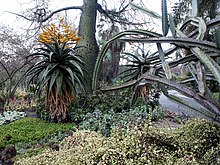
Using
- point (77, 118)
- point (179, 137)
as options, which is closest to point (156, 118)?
point (77, 118)

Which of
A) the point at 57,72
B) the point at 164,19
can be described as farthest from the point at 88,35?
the point at 164,19

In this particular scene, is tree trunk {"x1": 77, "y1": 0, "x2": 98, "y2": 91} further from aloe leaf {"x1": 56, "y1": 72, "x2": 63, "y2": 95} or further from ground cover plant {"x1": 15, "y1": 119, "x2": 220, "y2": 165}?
ground cover plant {"x1": 15, "y1": 119, "x2": 220, "y2": 165}

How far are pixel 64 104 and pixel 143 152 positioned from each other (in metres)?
3.13

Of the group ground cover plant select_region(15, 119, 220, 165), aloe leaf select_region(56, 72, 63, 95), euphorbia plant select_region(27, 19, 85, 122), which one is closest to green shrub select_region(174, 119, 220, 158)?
ground cover plant select_region(15, 119, 220, 165)

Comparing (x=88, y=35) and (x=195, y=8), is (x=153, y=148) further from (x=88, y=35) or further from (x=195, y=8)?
(x=88, y=35)

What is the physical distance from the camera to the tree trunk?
682cm

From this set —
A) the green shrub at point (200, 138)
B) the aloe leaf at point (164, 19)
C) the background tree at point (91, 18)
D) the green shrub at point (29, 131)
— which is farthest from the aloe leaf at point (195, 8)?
the background tree at point (91, 18)

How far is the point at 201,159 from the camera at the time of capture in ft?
4.53

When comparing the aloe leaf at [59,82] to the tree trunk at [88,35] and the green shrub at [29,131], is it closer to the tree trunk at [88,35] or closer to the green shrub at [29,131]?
the green shrub at [29,131]

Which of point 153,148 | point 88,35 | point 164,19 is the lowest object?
point 153,148

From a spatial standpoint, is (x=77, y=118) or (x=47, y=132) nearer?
(x=47, y=132)

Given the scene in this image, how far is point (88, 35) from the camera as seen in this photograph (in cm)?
693

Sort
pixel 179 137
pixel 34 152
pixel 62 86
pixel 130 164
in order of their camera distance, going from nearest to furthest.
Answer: pixel 130 164 → pixel 179 137 → pixel 34 152 → pixel 62 86

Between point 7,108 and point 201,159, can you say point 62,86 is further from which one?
point 7,108
